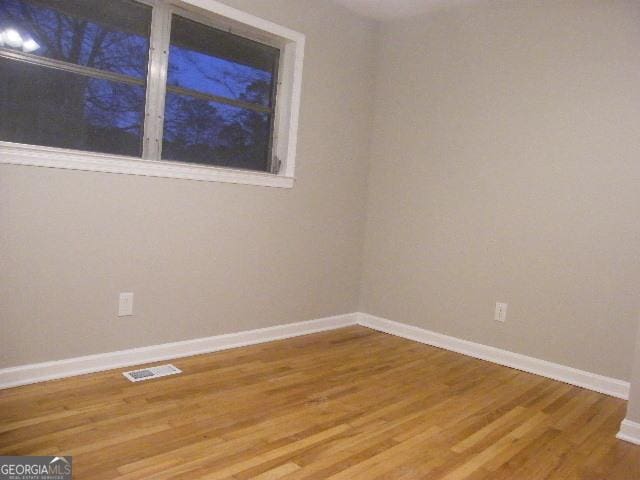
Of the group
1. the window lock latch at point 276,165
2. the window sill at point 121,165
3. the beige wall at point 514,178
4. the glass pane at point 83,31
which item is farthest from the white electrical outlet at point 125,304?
the beige wall at point 514,178

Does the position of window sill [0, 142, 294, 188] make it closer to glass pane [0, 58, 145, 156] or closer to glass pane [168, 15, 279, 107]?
glass pane [0, 58, 145, 156]

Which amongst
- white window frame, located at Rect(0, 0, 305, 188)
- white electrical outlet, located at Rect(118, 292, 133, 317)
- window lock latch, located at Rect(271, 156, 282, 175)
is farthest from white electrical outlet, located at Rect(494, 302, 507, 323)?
white electrical outlet, located at Rect(118, 292, 133, 317)

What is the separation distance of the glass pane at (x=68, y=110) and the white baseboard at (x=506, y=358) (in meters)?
2.28

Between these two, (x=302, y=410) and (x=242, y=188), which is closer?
(x=302, y=410)

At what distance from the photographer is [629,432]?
2340 mm

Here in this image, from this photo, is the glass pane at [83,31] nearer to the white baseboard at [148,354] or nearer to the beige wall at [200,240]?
the beige wall at [200,240]

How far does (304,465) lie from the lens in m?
1.85

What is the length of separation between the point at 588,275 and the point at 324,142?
1964 millimetres

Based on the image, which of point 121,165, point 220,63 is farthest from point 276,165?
point 121,165

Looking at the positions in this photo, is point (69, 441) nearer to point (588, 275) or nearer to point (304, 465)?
point (304, 465)

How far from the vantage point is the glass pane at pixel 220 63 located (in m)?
2.91

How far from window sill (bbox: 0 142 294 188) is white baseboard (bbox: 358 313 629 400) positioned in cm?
146

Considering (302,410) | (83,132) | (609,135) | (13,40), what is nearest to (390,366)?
(302,410)

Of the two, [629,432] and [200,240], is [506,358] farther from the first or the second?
[200,240]
